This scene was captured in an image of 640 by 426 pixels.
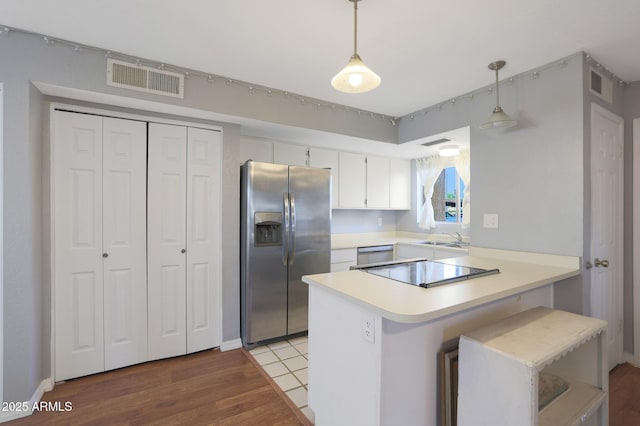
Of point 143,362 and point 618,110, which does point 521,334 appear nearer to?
point 618,110

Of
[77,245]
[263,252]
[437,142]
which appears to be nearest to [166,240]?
[77,245]

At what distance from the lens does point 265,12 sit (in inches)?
68.1

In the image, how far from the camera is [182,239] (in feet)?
8.75

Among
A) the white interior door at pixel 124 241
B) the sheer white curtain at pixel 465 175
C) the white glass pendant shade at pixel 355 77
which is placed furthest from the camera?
the sheer white curtain at pixel 465 175

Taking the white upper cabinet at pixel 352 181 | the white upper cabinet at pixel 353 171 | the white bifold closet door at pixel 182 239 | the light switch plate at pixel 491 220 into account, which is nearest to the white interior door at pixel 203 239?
the white bifold closet door at pixel 182 239

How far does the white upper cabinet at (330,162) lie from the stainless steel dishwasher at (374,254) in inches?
26.5

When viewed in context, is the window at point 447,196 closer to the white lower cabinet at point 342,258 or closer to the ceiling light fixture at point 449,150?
the ceiling light fixture at point 449,150

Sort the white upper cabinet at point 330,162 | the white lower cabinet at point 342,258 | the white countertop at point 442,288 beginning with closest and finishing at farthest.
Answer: the white countertop at point 442,288, the white lower cabinet at point 342,258, the white upper cabinet at point 330,162

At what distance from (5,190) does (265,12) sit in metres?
1.96

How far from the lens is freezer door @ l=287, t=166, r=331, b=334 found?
303cm

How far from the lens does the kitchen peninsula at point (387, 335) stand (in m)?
1.32

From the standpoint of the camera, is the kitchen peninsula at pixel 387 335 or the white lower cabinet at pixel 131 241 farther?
the white lower cabinet at pixel 131 241

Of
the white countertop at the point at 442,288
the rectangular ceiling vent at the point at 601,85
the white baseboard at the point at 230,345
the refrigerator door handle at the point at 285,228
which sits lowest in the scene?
the white baseboard at the point at 230,345

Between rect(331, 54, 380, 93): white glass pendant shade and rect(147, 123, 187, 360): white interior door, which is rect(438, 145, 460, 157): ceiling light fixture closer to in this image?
rect(331, 54, 380, 93): white glass pendant shade
